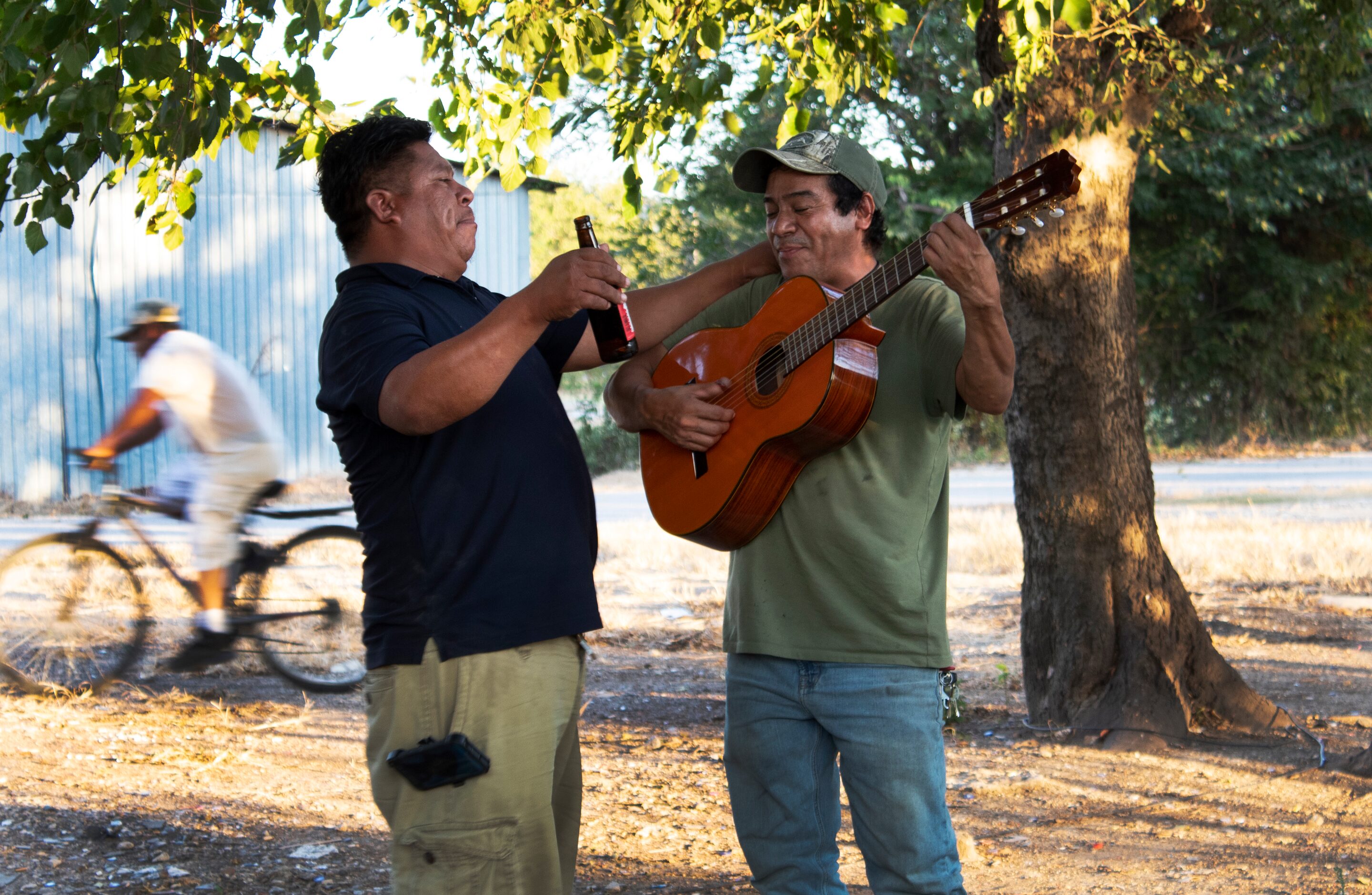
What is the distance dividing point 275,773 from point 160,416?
1.97 m

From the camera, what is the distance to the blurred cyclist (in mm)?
5652

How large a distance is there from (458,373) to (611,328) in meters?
0.64

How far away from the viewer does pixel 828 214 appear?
2674mm

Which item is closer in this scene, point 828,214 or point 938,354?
point 938,354

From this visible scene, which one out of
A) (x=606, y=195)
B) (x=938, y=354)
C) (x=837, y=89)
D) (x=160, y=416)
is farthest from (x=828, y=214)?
(x=606, y=195)

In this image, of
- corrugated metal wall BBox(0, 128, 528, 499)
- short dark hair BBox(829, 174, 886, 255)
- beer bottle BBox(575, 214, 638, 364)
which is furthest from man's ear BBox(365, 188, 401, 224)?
corrugated metal wall BBox(0, 128, 528, 499)

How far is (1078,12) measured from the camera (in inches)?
103

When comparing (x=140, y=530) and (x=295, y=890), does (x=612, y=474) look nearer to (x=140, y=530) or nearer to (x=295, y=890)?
(x=140, y=530)

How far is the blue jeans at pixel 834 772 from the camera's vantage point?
2.39 m

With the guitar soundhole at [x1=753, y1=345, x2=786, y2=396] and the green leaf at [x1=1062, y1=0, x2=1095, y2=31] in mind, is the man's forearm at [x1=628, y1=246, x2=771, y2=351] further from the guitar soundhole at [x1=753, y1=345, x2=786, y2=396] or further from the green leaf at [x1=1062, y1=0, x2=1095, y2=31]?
the green leaf at [x1=1062, y1=0, x2=1095, y2=31]

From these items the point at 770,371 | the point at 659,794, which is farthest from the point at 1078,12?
the point at 659,794

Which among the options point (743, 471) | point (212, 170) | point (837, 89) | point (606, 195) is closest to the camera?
point (743, 471)

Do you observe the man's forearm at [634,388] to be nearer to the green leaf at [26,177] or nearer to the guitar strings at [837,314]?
the guitar strings at [837,314]

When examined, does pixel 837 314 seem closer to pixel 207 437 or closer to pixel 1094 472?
pixel 1094 472
